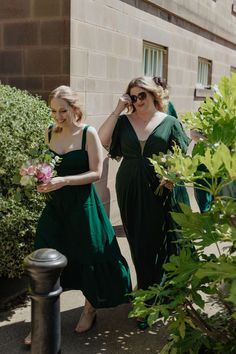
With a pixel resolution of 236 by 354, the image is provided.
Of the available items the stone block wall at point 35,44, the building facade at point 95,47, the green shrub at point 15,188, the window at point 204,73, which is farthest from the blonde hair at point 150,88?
the window at point 204,73

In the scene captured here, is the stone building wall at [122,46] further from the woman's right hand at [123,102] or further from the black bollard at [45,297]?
the black bollard at [45,297]

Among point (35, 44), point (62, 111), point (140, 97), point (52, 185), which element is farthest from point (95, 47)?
point (52, 185)

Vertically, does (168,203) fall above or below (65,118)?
below

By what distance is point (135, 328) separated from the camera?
13.7 ft

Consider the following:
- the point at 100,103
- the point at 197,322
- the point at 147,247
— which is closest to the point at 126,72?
the point at 100,103

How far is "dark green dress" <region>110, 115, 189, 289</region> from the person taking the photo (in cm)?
418

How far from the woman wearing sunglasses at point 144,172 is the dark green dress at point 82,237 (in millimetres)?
288

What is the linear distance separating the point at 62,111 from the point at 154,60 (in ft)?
16.9

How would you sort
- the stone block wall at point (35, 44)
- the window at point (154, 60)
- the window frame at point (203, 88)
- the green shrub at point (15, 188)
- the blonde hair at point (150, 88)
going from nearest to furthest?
the blonde hair at point (150, 88), the green shrub at point (15, 188), the stone block wall at point (35, 44), the window at point (154, 60), the window frame at point (203, 88)

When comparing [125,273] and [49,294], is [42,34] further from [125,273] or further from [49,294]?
[49,294]

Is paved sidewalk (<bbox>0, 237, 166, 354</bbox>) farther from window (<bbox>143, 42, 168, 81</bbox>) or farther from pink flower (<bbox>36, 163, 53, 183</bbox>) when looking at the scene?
window (<bbox>143, 42, 168, 81</bbox>)

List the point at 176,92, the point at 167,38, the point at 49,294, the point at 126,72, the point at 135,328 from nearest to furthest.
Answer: the point at 49,294 → the point at 135,328 → the point at 126,72 → the point at 167,38 → the point at 176,92

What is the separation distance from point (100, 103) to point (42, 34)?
114cm

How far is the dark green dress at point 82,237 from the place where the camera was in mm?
3953
